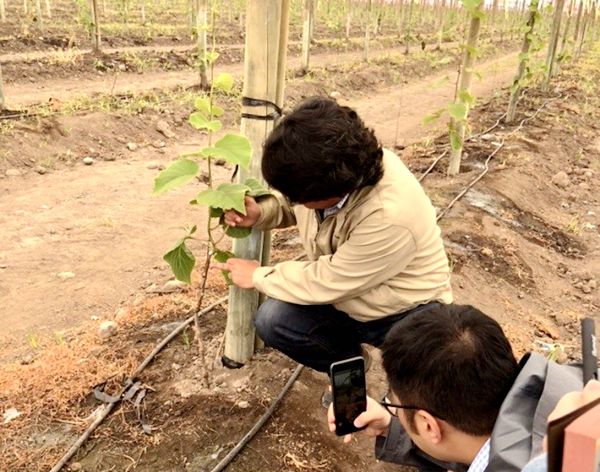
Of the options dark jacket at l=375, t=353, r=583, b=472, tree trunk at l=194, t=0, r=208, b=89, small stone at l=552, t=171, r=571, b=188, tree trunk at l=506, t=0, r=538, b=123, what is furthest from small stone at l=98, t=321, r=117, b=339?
tree trunk at l=506, t=0, r=538, b=123

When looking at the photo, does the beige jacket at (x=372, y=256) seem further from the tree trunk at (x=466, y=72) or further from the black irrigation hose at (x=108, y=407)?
the tree trunk at (x=466, y=72)

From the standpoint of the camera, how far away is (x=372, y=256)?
1.98 m

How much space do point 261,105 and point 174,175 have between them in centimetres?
47

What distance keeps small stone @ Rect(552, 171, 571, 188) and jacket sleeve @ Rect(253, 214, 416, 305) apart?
15.1 ft

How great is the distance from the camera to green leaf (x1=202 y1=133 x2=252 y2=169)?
6.22 ft

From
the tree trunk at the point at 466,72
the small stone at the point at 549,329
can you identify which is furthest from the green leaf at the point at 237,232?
the tree trunk at the point at 466,72

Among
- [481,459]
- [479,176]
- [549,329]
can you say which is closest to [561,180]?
[479,176]

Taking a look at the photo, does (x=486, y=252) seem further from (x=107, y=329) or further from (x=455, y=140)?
(x=107, y=329)

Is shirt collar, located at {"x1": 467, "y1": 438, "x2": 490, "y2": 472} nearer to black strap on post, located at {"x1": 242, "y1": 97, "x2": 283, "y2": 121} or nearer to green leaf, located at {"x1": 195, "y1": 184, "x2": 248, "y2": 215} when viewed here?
green leaf, located at {"x1": 195, "y1": 184, "x2": 248, "y2": 215}

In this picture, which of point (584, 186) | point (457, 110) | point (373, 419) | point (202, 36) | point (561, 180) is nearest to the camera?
point (373, 419)

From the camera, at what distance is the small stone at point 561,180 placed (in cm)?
599

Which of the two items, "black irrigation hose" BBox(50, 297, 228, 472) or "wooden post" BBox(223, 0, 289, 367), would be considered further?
"black irrigation hose" BBox(50, 297, 228, 472)

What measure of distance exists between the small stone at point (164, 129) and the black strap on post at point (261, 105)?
5.31m

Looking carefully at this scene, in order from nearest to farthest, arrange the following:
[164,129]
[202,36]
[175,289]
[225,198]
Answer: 1. [225,198]
2. [175,289]
3. [164,129]
4. [202,36]
